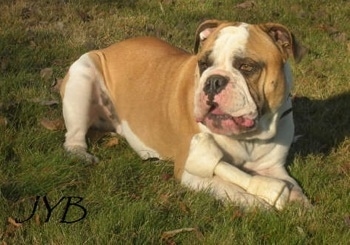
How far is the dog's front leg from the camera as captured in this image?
14.2ft

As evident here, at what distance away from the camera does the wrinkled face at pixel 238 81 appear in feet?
14.2

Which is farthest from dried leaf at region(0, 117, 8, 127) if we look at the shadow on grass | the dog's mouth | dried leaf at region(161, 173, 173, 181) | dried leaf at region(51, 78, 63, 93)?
the shadow on grass

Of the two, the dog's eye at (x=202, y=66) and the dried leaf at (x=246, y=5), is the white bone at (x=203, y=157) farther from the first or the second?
the dried leaf at (x=246, y=5)

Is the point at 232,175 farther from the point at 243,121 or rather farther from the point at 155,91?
the point at 155,91

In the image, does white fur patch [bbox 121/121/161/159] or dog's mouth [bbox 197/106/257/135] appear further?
white fur patch [bbox 121/121/161/159]

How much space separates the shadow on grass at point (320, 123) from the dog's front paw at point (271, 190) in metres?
1.02

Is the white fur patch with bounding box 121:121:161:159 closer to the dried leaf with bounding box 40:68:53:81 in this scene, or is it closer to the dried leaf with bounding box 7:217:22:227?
the dried leaf with bounding box 40:68:53:81

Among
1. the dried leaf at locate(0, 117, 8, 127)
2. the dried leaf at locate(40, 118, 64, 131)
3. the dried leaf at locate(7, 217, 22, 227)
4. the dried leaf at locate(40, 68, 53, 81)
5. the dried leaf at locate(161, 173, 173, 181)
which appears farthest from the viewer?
the dried leaf at locate(40, 68, 53, 81)

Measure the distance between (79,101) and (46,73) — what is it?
119 cm

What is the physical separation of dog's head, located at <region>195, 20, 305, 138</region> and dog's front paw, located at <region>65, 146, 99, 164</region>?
975 mm

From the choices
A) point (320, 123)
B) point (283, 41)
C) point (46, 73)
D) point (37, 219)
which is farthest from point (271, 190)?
point (46, 73)

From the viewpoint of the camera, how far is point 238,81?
4348 mm

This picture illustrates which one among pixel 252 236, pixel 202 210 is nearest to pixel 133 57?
pixel 202 210

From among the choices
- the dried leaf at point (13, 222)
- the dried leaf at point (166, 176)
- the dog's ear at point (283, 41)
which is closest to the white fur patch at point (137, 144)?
the dried leaf at point (166, 176)
